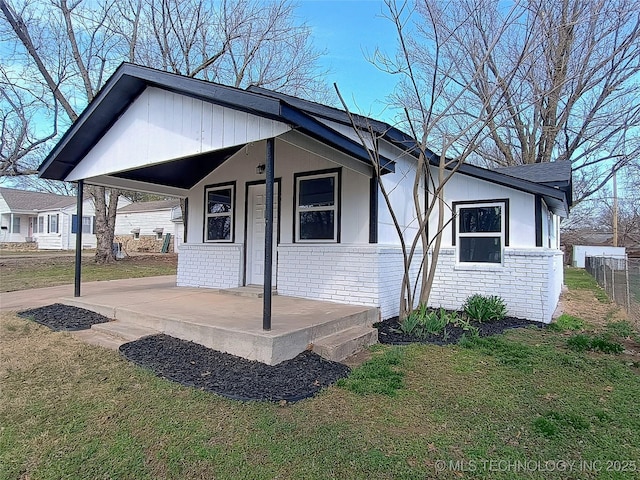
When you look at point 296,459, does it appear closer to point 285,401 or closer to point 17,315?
point 285,401

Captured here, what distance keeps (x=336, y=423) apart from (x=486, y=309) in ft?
15.3

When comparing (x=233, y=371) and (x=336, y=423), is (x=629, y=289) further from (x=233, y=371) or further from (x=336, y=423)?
(x=233, y=371)

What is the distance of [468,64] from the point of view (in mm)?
9531

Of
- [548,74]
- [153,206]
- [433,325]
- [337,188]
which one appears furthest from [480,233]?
[153,206]

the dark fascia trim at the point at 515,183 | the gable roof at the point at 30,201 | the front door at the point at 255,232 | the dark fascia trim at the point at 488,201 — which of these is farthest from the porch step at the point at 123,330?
the gable roof at the point at 30,201

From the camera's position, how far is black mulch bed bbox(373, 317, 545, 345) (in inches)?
214

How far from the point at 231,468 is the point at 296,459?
42 centimetres

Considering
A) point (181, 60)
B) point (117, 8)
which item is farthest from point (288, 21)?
point (117, 8)

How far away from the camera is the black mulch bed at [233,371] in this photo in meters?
3.55

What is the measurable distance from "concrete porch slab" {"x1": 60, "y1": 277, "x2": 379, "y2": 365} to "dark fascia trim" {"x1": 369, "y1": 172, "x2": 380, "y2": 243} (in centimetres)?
119

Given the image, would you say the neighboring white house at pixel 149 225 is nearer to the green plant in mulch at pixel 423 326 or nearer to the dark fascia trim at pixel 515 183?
the dark fascia trim at pixel 515 183

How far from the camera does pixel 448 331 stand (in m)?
5.95

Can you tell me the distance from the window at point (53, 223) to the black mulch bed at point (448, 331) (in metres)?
30.2

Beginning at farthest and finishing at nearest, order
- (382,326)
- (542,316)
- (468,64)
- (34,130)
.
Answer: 1. (34,130)
2. (468,64)
3. (542,316)
4. (382,326)
